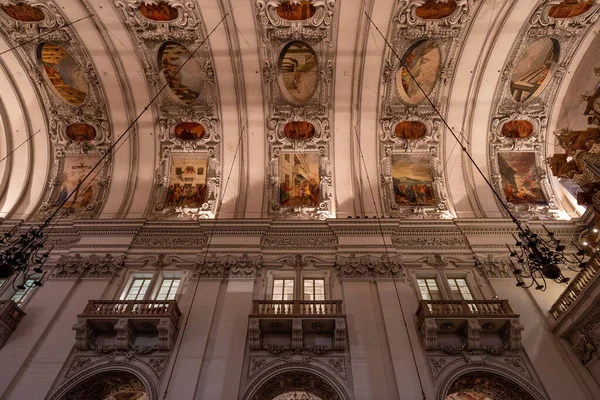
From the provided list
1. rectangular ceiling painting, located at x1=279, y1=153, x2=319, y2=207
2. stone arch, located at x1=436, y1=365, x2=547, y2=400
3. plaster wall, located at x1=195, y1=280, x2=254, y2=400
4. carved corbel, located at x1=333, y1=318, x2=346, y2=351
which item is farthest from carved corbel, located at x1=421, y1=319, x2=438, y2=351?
rectangular ceiling painting, located at x1=279, y1=153, x2=319, y2=207

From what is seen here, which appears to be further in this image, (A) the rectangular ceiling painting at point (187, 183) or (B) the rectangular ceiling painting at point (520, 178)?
(A) the rectangular ceiling painting at point (187, 183)

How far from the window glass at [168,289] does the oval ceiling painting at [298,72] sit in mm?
8372

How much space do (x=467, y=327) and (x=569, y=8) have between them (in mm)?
11791

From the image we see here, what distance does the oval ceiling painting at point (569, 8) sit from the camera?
513 inches

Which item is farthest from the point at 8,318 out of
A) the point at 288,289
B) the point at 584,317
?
the point at 584,317

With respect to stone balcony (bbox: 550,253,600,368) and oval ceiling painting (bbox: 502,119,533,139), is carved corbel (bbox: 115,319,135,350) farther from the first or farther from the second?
oval ceiling painting (bbox: 502,119,533,139)

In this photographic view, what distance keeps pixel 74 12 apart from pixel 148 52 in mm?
2650

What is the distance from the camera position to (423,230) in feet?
44.7

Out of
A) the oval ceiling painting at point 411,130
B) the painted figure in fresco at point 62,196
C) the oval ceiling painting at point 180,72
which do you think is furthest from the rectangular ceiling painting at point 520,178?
the painted figure in fresco at point 62,196

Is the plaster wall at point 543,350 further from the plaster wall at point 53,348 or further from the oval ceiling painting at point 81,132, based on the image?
the oval ceiling painting at point 81,132

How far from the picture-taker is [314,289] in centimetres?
1206

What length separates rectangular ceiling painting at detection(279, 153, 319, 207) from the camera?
15070 mm

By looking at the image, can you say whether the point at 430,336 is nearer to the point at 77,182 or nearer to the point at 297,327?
the point at 297,327

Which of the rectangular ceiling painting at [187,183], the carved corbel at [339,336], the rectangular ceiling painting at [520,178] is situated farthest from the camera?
the rectangular ceiling painting at [187,183]
